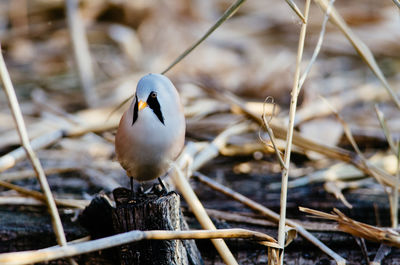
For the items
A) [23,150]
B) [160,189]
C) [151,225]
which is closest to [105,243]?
[151,225]

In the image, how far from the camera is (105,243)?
1.17 meters

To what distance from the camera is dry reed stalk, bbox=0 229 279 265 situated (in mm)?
1088

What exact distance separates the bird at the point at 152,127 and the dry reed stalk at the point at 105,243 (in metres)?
0.22

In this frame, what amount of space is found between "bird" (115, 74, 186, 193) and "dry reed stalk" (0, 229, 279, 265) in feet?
0.72

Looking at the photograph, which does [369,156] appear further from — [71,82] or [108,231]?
[71,82]


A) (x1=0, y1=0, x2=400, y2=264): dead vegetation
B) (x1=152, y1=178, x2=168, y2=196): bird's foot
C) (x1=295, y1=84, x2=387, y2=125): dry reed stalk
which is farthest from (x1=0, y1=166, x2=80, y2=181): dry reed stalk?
(x1=295, y1=84, x2=387, y2=125): dry reed stalk

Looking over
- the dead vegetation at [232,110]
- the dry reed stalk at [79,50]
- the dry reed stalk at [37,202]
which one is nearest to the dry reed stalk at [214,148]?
the dead vegetation at [232,110]

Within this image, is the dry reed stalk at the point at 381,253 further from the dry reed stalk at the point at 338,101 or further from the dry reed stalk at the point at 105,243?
the dry reed stalk at the point at 338,101

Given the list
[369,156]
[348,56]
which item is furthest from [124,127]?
[348,56]

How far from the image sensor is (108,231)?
164cm

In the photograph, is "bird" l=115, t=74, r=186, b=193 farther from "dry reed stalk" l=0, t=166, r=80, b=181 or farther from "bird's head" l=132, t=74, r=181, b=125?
"dry reed stalk" l=0, t=166, r=80, b=181

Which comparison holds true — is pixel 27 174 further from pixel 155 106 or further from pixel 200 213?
pixel 155 106

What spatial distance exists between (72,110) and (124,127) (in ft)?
7.43

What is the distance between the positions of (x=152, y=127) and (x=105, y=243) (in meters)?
0.30
